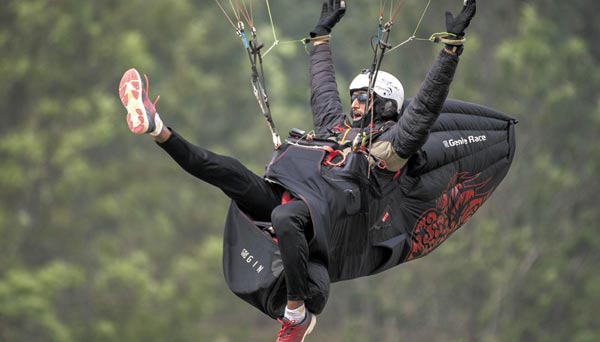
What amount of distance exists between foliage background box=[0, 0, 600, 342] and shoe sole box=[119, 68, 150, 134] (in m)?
11.3

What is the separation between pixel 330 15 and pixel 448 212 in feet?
3.97

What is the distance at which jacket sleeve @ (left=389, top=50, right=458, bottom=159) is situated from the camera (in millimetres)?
5082

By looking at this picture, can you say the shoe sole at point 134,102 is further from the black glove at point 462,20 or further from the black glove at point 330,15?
the black glove at point 330,15

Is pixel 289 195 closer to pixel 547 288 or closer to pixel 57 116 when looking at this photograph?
pixel 57 116

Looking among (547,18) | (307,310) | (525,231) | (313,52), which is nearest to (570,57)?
Result: (547,18)

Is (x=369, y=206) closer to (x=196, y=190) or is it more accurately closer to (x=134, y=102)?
(x=134, y=102)

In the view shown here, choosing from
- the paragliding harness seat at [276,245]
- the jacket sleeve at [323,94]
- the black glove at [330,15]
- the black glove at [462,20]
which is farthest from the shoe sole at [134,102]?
the black glove at [330,15]

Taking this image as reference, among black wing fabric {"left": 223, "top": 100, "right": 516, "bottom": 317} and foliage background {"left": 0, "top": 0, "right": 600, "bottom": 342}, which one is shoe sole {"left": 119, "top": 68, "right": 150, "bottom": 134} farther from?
foliage background {"left": 0, "top": 0, "right": 600, "bottom": 342}

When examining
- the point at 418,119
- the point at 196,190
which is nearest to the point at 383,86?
the point at 418,119

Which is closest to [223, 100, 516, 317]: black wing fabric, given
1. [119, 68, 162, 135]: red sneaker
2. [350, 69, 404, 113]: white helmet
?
[350, 69, 404, 113]: white helmet

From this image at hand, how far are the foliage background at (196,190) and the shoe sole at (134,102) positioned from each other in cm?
1127

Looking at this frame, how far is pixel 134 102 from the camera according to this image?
4.82 metres

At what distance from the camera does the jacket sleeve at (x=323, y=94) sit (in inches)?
232

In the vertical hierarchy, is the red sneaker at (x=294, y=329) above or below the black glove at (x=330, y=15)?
below
